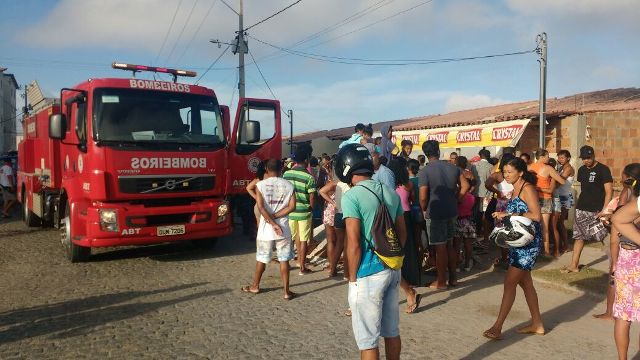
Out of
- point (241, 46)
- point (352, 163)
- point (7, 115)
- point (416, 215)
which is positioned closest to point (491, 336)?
point (416, 215)

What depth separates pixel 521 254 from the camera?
457 centimetres

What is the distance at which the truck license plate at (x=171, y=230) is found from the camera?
7730 mm

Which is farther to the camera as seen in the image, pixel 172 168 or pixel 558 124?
pixel 558 124

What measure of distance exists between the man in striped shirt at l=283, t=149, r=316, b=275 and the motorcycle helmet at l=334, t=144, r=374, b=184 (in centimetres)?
353

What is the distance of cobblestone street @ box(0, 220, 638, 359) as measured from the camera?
4461mm

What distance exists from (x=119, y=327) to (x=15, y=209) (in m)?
15.0

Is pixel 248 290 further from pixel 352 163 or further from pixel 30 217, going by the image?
pixel 30 217

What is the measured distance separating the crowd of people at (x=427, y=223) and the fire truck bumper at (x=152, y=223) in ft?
4.84

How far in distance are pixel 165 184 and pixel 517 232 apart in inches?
207

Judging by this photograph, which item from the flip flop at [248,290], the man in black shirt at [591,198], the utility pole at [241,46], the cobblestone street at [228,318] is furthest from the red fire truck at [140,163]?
the utility pole at [241,46]

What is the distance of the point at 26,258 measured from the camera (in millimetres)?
8703

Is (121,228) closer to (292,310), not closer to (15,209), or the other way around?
(292,310)

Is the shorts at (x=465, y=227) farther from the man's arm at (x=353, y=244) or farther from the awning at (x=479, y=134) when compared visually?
the awning at (x=479, y=134)

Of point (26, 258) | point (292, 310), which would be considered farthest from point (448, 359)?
point (26, 258)
